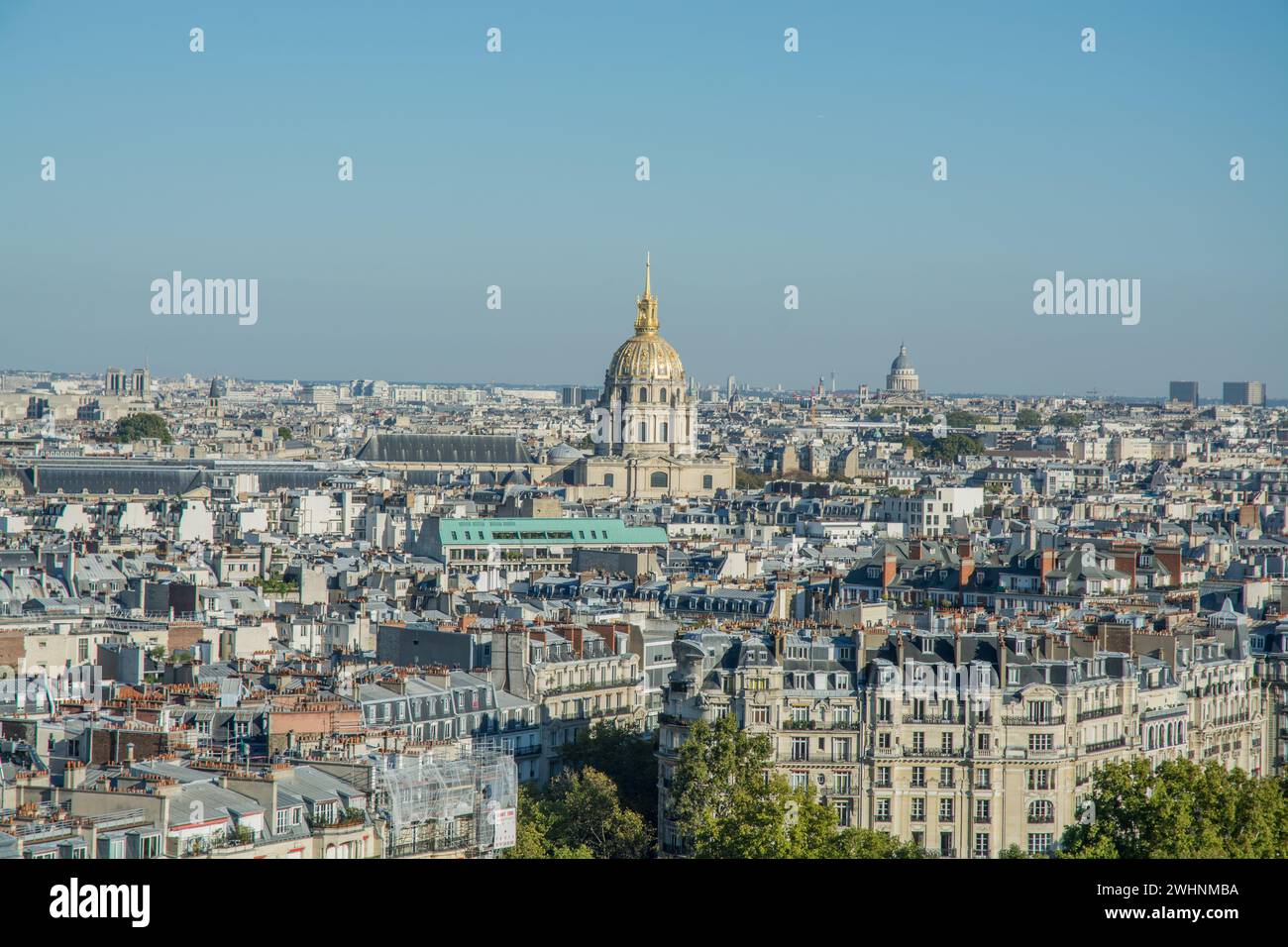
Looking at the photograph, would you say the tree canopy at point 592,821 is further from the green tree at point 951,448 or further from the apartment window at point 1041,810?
the green tree at point 951,448

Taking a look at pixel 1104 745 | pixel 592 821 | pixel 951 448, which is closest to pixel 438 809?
pixel 592 821

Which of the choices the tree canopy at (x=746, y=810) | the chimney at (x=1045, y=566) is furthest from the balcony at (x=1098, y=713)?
the chimney at (x=1045, y=566)

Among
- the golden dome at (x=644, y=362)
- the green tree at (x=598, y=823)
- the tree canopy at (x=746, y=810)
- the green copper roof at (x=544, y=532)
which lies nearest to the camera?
the tree canopy at (x=746, y=810)

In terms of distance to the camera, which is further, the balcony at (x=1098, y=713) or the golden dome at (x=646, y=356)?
the golden dome at (x=646, y=356)

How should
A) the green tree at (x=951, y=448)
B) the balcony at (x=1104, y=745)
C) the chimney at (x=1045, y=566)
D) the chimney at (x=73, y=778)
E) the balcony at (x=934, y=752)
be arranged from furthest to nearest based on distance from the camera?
the green tree at (x=951, y=448)
the chimney at (x=1045, y=566)
the balcony at (x=1104, y=745)
the balcony at (x=934, y=752)
the chimney at (x=73, y=778)

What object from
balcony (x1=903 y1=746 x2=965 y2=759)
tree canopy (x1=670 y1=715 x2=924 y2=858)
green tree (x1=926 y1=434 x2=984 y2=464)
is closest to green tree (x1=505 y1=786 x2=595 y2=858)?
tree canopy (x1=670 y1=715 x2=924 y2=858)

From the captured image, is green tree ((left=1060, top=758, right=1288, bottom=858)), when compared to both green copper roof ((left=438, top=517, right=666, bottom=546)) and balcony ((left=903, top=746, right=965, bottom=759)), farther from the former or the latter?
green copper roof ((left=438, top=517, right=666, bottom=546))
